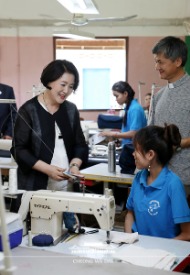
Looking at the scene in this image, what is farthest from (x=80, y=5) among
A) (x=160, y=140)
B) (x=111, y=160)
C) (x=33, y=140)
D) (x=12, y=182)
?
(x=12, y=182)

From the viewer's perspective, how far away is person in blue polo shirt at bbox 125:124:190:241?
1.94m

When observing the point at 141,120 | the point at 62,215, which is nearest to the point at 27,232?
the point at 62,215

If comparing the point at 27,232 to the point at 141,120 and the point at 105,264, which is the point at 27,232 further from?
the point at 141,120

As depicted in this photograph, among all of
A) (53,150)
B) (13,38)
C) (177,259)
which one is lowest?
(177,259)

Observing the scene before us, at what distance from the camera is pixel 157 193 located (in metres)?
1.97

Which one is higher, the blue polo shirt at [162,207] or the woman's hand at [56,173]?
the woman's hand at [56,173]

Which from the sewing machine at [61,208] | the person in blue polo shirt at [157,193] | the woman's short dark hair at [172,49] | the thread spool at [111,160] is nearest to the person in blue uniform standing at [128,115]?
the thread spool at [111,160]

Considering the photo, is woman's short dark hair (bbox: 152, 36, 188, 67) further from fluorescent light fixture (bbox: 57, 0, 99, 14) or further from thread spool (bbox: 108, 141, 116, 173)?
thread spool (bbox: 108, 141, 116, 173)

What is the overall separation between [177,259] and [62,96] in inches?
40.9

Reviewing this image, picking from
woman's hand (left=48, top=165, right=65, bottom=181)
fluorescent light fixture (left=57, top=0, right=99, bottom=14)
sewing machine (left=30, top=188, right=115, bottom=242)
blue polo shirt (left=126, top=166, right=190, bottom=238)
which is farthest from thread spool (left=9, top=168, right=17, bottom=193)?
fluorescent light fixture (left=57, top=0, right=99, bottom=14)

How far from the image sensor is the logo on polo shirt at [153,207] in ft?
6.41

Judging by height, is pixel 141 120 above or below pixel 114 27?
below

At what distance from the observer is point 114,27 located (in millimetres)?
7480

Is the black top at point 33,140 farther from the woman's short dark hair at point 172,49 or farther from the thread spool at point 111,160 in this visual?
the thread spool at point 111,160
